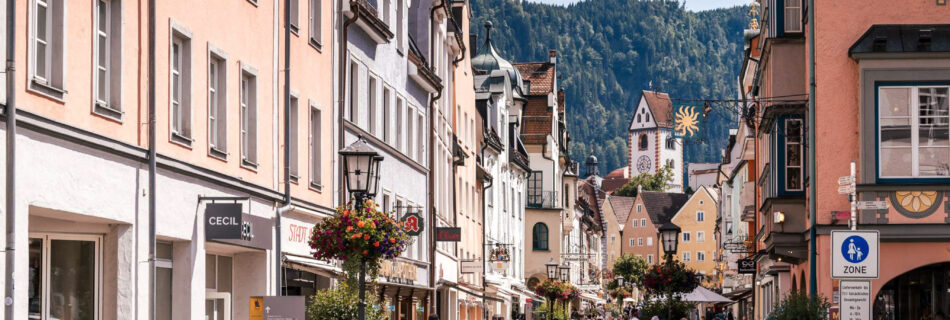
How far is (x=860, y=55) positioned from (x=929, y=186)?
2.62 m

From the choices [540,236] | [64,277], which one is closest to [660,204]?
[540,236]

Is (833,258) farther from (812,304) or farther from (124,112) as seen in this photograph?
(124,112)

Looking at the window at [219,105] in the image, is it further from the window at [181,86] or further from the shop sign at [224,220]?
the window at [181,86]

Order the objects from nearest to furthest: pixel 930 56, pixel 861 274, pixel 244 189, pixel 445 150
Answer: pixel 861 274 < pixel 244 189 < pixel 930 56 < pixel 445 150

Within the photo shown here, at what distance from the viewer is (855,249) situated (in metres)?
16.4

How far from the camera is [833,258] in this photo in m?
16.4

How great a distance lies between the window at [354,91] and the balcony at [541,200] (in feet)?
177

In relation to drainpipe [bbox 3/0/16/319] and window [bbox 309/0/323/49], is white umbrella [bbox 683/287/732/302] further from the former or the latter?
drainpipe [bbox 3/0/16/319]

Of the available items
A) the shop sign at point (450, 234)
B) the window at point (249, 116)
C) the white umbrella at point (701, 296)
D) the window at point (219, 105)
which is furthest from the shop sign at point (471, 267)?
the window at point (219, 105)

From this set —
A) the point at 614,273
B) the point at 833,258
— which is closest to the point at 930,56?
the point at 833,258

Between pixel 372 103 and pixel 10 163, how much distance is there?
1796 cm

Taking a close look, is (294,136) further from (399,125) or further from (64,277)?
(399,125)

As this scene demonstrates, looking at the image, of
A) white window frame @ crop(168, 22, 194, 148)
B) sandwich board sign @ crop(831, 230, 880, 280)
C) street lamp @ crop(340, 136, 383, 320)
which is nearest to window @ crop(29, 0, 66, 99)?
white window frame @ crop(168, 22, 194, 148)

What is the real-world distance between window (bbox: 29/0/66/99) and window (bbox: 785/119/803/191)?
18279 mm
